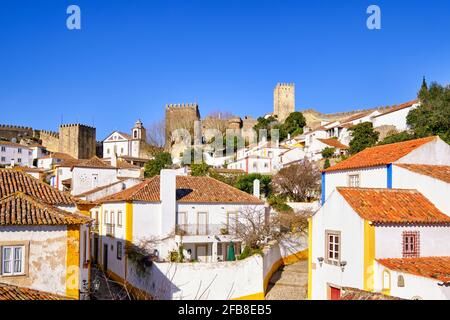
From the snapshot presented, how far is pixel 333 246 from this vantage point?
18656 millimetres

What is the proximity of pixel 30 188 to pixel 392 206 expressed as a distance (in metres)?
13.8

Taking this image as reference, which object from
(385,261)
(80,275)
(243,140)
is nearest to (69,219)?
(80,275)

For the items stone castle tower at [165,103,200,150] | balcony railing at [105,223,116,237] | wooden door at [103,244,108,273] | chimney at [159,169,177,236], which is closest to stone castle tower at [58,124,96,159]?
stone castle tower at [165,103,200,150]

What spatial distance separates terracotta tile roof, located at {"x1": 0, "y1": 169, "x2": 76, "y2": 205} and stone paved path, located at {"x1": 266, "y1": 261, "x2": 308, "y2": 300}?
10940 mm

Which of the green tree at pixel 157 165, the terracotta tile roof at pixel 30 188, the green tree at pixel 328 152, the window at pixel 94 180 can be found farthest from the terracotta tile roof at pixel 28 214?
the green tree at pixel 328 152

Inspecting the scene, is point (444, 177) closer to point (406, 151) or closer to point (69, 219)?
point (406, 151)

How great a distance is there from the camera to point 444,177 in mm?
19906

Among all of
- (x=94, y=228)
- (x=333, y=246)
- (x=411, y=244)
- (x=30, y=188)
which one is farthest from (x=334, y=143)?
(x=30, y=188)

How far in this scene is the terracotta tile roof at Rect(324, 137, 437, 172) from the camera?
21775mm

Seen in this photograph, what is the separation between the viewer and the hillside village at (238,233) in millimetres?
14641

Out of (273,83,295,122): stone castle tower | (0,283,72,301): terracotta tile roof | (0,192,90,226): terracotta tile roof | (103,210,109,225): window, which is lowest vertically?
(0,283,72,301): terracotta tile roof

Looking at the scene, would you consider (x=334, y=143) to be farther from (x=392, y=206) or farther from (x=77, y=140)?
(x=77, y=140)

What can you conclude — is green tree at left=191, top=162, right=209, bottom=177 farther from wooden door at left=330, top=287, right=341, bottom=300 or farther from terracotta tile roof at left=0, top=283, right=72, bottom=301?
terracotta tile roof at left=0, top=283, right=72, bottom=301

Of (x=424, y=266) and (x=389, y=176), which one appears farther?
(x=389, y=176)
